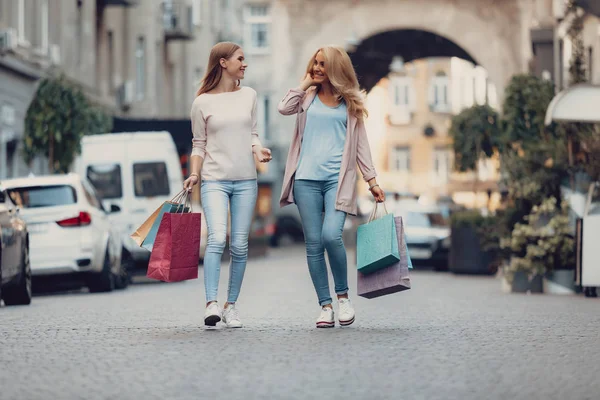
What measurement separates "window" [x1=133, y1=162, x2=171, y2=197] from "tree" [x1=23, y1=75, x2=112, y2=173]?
133 centimetres

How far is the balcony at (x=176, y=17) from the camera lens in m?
49.1

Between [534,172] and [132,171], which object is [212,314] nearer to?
[534,172]

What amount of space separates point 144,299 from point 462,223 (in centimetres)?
1169

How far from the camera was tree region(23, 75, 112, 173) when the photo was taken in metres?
27.5

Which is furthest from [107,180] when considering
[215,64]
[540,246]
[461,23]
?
[461,23]

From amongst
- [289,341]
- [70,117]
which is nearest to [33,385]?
[289,341]

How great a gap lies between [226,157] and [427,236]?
2136 centimetres

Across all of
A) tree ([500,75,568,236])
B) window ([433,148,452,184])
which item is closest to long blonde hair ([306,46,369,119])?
tree ([500,75,568,236])

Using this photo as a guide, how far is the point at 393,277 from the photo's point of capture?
10.5m

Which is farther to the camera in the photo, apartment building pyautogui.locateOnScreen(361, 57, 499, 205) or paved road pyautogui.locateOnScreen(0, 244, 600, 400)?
apartment building pyautogui.locateOnScreen(361, 57, 499, 205)

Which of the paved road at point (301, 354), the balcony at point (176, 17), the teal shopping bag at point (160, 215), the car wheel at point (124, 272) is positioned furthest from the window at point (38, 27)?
the teal shopping bag at point (160, 215)

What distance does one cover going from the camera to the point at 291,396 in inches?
279

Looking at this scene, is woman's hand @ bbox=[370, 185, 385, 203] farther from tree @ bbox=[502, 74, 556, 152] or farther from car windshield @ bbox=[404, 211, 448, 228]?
car windshield @ bbox=[404, 211, 448, 228]

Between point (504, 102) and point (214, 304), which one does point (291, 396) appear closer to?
point (214, 304)
